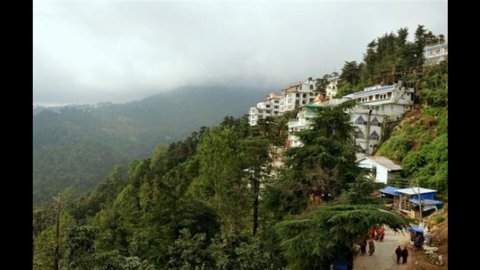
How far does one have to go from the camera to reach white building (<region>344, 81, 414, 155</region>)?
30188 millimetres

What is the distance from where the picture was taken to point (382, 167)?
2286cm

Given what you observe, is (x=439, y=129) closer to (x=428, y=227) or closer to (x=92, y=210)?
(x=428, y=227)

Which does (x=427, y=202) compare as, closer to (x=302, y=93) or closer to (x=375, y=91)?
(x=375, y=91)

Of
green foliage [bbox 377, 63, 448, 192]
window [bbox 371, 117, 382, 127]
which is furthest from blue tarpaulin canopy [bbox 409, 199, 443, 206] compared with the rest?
window [bbox 371, 117, 382, 127]

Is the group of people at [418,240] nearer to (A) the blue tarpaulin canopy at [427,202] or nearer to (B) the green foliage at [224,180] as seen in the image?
(A) the blue tarpaulin canopy at [427,202]

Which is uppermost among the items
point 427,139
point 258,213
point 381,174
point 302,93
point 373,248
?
point 302,93

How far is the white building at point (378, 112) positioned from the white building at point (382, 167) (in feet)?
14.8

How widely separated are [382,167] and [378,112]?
10286 mm

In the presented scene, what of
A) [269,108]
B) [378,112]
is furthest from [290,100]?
[378,112]

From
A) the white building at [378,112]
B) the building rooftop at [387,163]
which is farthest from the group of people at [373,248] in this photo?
the white building at [378,112]
